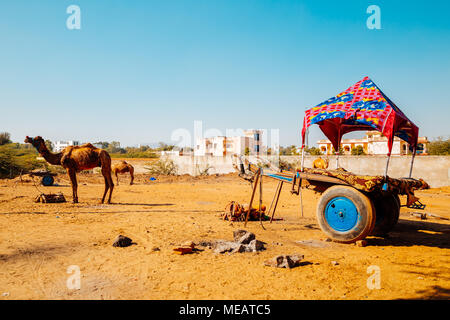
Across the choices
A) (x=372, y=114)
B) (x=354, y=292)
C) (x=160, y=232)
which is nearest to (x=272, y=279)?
Result: (x=354, y=292)

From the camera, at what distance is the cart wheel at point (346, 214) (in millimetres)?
6258

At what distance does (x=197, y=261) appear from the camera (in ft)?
17.9

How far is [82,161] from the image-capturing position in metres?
11.9

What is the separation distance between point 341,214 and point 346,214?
109 millimetres

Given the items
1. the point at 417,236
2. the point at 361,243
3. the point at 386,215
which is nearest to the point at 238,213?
the point at 361,243

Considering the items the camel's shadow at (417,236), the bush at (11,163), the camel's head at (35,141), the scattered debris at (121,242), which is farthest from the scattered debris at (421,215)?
the bush at (11,163)

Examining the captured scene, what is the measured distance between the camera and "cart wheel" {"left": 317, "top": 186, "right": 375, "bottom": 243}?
6.26 metres

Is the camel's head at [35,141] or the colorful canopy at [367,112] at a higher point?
the colorful canopy at [367,112]

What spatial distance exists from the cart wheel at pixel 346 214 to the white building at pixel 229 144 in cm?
5846

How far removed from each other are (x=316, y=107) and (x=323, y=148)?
186ft

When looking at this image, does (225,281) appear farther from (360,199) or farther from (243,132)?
(243,132)

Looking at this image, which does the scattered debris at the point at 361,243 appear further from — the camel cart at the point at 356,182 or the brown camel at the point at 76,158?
the brown camel at the point at 76,158

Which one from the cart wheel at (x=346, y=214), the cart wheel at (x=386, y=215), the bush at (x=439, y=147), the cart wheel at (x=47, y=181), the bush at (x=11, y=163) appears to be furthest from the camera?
the bush at (x=439, y=147)

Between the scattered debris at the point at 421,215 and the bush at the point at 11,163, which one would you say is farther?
the bush at the point at 11,163
